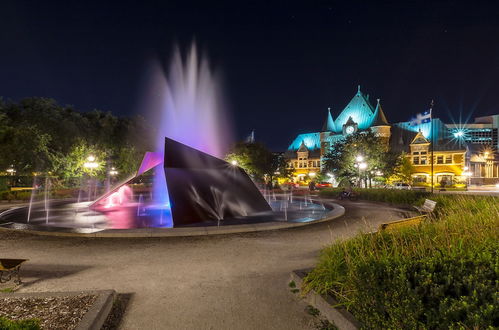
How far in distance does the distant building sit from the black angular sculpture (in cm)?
4786

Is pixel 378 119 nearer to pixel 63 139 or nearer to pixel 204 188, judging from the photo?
pixel 63 139

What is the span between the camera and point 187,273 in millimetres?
7242

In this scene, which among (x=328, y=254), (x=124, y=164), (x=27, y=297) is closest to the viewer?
(x=27, y=297)

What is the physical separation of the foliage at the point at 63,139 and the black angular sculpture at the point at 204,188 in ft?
87.9

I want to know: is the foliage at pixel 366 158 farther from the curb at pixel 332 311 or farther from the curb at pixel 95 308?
the curb at pixel 95 308

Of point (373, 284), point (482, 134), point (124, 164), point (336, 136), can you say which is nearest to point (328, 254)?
point (373, 284)

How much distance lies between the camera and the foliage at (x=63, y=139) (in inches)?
1367

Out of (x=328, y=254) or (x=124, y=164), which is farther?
(x=124, y=164)

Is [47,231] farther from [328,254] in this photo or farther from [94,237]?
[328,254]

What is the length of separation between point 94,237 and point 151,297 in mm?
6747

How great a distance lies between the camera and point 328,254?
617cm

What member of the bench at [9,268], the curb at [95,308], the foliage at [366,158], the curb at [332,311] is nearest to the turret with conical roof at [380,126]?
the foliage at [366,158]

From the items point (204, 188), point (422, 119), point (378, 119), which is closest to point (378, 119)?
point (378, 119)

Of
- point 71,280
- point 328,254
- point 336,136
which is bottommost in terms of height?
point 71,280
